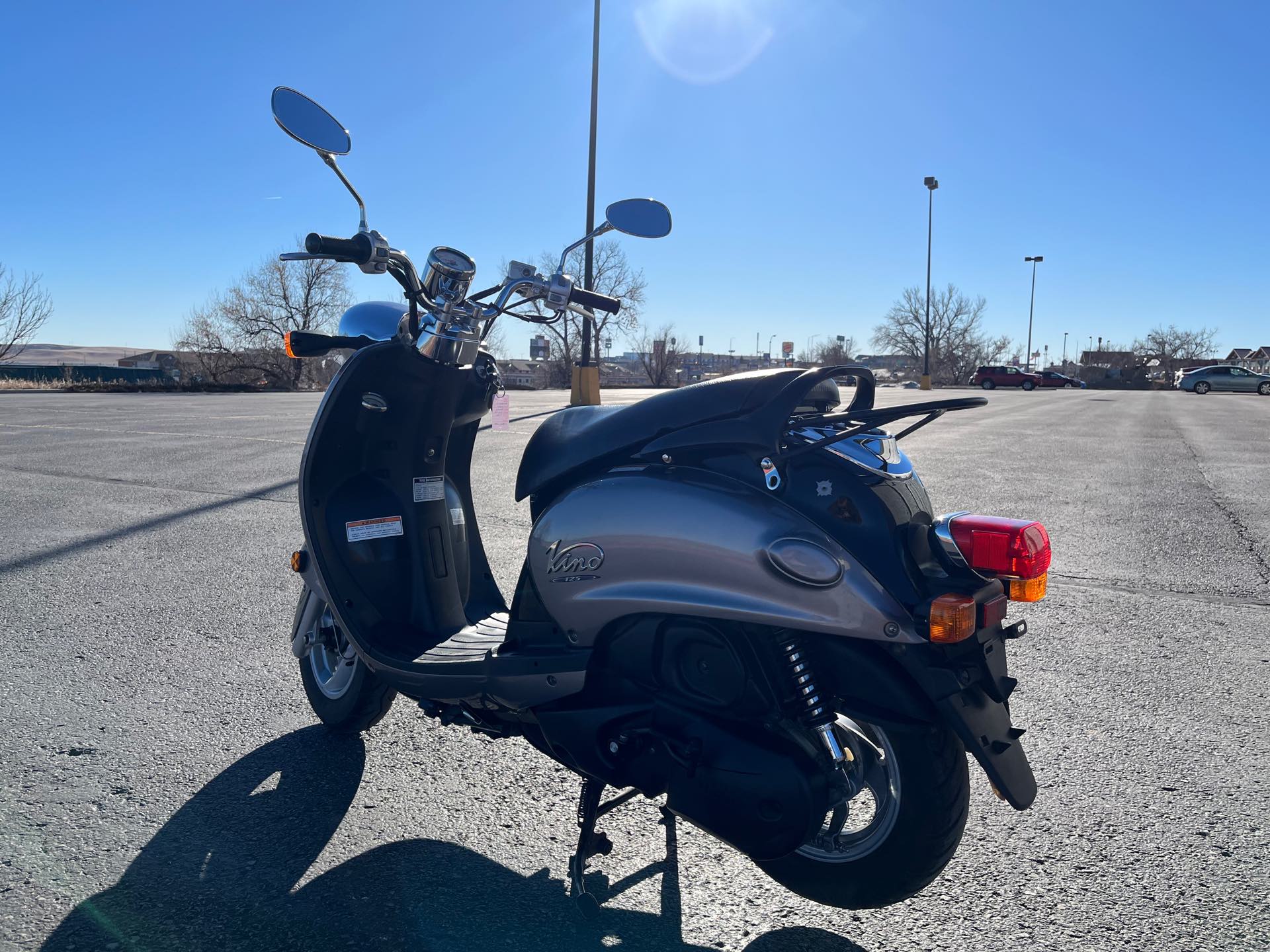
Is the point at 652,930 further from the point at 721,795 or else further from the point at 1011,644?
the point at 1011,644

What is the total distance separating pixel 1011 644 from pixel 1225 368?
46654mm

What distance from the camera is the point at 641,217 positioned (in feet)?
9.19

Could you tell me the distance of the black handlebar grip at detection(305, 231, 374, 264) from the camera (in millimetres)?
2549

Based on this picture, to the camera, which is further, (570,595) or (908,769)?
(570,595)

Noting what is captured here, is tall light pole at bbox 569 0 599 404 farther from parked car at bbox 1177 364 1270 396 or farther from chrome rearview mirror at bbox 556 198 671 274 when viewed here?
parked car at bbox 1177 364 1270 396

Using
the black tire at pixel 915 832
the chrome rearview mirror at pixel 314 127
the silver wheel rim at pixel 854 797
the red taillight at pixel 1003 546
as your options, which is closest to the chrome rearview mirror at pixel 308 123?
the chrome rearview mirror at pixel 314 127

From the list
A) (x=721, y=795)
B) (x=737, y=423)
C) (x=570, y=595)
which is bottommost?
(x=721, y=795)

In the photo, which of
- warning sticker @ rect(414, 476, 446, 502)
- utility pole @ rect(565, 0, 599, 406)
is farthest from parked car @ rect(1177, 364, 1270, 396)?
warning sticker @ rect(414, 476, 446, 502)

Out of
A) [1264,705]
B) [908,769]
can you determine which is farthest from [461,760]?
[1264,705]

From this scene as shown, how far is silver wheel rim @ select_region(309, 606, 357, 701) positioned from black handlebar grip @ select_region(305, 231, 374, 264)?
1157 millimetres

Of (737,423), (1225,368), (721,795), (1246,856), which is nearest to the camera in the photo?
(721,795)

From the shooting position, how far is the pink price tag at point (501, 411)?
310cm

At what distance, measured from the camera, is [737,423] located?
1979mm

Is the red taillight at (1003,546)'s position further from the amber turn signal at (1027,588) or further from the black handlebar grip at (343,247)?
the black handlebar grip at (343,247)
